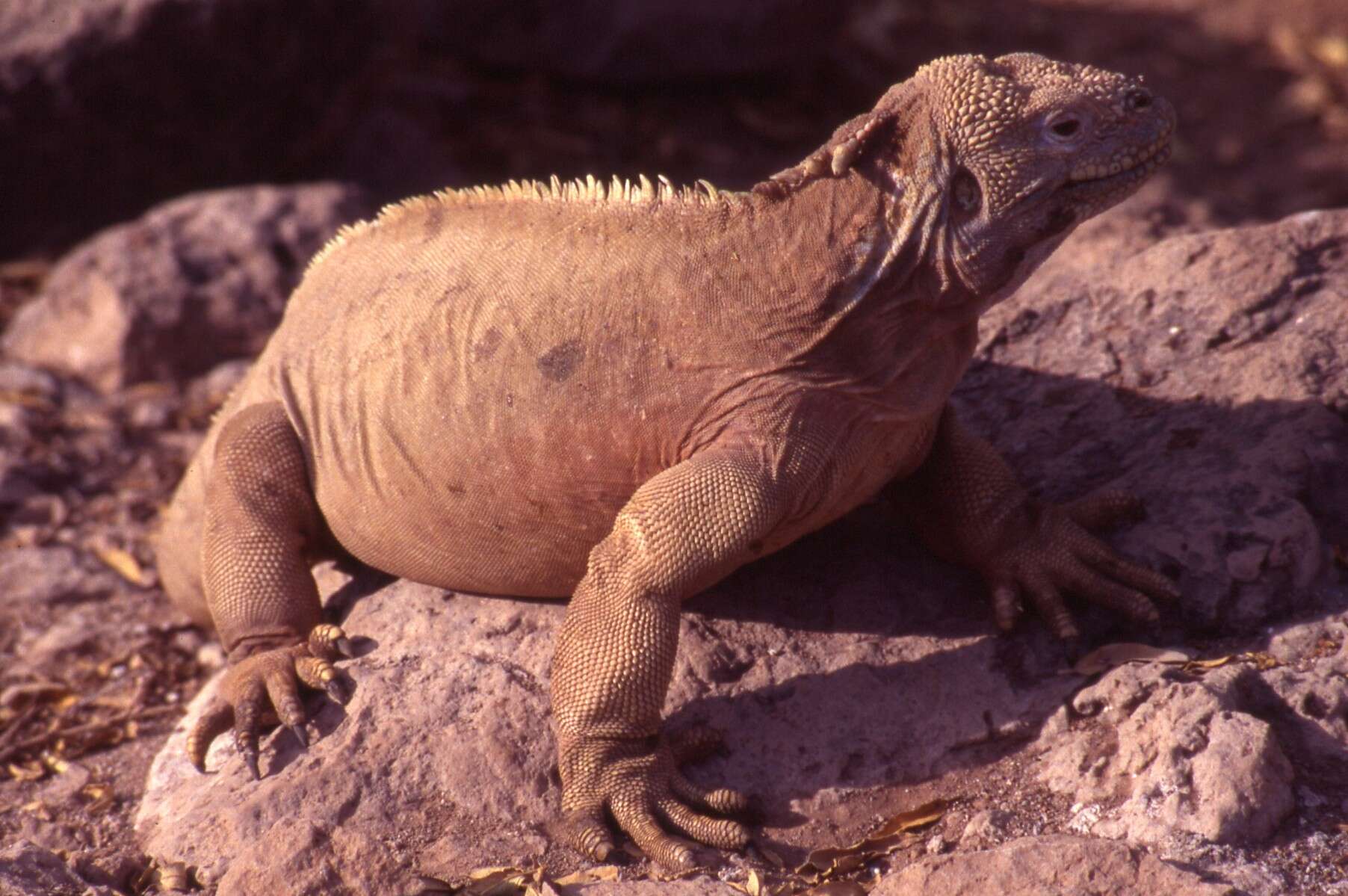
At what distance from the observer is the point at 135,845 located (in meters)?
4.82

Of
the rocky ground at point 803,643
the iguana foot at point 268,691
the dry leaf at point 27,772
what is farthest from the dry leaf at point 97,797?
the iguana foot at point 268,691

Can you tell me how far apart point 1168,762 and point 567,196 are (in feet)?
9.06

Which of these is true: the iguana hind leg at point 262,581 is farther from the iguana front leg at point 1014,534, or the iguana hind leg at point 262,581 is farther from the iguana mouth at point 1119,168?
the iguana mouth at point 1119,168

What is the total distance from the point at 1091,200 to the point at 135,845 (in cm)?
386

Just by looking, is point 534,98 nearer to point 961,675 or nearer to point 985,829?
point 961,675

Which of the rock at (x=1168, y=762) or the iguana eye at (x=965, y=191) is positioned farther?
the iguana eye at (x=965, y=191)

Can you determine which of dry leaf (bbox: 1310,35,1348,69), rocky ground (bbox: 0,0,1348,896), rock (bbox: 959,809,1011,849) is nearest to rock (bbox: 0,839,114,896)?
rocky ground (bbox: 0,0,1348,896)

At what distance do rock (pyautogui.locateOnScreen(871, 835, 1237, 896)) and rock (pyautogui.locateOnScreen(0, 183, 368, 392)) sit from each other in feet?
21.1

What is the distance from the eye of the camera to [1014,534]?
5.00m

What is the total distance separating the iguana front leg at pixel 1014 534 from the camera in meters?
4.78

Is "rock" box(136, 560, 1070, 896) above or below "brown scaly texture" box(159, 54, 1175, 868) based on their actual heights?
below

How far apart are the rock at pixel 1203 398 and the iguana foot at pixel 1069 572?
131mm

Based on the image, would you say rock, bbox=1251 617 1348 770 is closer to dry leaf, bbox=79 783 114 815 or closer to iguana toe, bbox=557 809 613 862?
iguana toe, bbox=557 809 613 862

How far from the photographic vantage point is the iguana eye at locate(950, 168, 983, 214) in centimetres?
451
